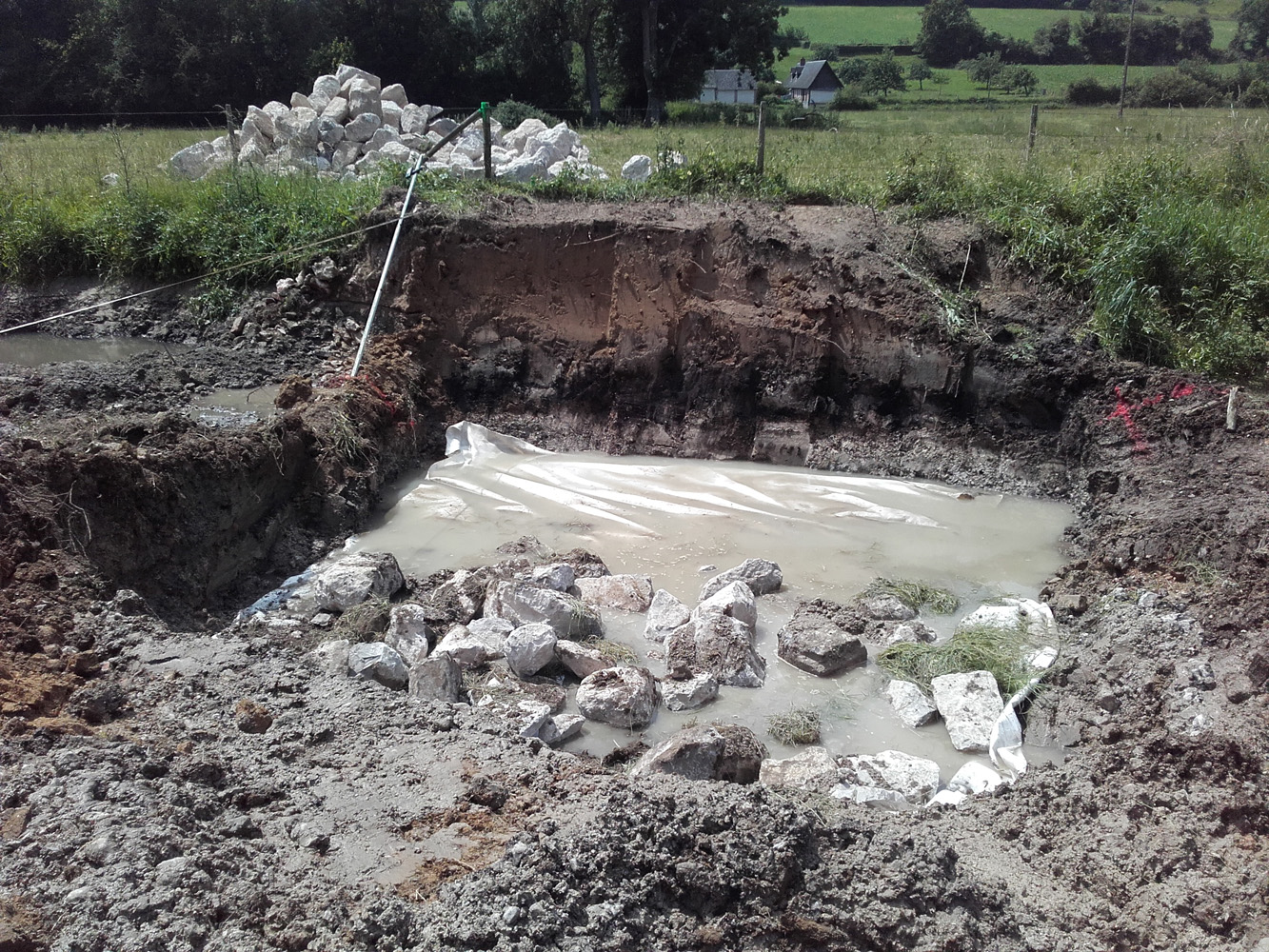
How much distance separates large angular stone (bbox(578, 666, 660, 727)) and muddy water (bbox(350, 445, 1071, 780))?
515 millimetres

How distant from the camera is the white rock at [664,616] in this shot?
630 centimetres

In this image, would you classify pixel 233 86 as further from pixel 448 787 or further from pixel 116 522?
pixel 448 787

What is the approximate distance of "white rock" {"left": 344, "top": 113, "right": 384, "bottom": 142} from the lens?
1497cm

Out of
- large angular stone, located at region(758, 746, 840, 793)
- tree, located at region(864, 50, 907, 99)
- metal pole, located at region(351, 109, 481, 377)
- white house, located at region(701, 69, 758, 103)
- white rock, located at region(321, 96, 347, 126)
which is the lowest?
large angular stone, located at region(758, 746, 840, 793)

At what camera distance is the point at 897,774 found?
4863 mm

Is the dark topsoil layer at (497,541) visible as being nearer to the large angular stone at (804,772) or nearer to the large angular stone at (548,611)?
the large angular stone at (804,772)

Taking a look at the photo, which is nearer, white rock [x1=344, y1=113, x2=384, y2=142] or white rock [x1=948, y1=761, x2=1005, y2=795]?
white rock [x1=948, y1=761, x2=1005, y2=795]

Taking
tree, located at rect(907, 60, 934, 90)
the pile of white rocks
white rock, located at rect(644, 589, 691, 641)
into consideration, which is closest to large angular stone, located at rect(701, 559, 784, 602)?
white rock, located at rect(644, 589, 691, 641)

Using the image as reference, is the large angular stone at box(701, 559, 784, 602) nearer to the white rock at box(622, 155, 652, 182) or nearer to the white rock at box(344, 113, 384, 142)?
the white rock at box(622, 155, 652, 182)

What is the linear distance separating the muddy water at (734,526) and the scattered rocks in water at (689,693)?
0.37 metres

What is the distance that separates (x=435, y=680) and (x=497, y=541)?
7.96ft

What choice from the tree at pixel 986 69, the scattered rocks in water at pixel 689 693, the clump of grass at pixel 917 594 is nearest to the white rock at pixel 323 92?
the clump of grass at pixel 917 594

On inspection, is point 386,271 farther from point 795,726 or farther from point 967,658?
point 967,658

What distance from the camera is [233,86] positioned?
25.3 m
